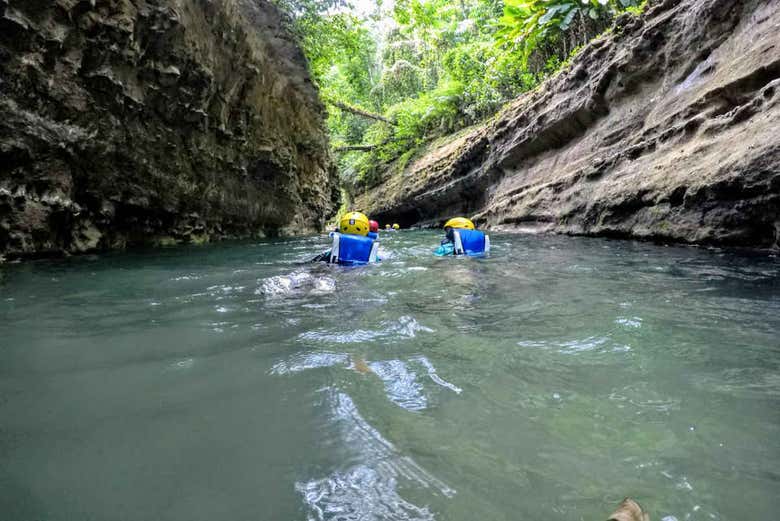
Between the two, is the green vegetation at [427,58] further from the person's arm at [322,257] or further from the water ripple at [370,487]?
the water ripple at [370,487]

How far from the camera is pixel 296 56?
12711 mm

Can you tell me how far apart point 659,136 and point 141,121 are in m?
9.32

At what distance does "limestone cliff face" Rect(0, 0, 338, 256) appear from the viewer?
576 cm

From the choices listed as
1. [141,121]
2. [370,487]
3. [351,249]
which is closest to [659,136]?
[351,249]

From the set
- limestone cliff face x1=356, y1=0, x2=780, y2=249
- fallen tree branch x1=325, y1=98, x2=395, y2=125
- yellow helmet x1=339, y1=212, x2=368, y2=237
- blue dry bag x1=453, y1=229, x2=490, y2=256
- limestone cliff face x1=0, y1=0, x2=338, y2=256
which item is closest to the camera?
limestone cliff face x1=356, y1=0, x2=780, y2=249

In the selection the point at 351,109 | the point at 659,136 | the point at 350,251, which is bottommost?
the point at 350,251

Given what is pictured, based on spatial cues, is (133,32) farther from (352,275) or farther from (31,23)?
(352,275)

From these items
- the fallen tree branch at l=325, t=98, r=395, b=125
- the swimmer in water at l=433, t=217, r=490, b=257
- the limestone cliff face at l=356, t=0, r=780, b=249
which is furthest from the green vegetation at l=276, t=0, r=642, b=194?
the swimmer in water at l=433, t=217, r=490, b=257

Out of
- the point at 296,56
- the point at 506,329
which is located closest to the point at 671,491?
the point at 506,329

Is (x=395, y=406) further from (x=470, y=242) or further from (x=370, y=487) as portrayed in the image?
(x=470, y=242)

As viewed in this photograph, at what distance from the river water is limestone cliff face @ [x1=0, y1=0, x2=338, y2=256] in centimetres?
305

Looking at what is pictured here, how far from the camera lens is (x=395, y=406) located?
1.85 meters

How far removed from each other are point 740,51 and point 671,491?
8.47 metres

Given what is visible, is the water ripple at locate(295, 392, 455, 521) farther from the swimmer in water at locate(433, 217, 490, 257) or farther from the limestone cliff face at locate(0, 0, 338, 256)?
the limestone cliff face at locate(0, 0, 338, 256)
